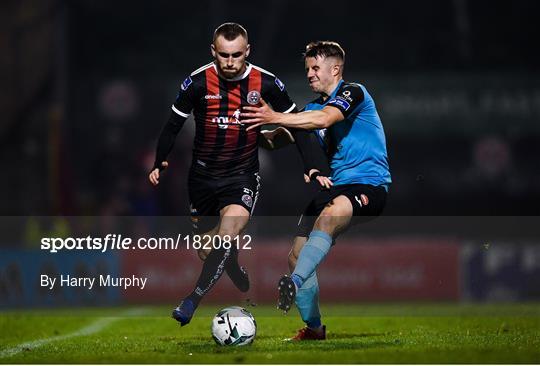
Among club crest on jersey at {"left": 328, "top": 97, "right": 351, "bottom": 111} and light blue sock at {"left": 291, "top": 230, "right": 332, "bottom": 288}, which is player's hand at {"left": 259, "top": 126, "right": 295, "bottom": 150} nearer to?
club crest on jersey at {"left": 328, "top": 97, "right": 351, "bottom": 111}

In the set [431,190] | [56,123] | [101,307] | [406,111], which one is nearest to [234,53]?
[101,307]

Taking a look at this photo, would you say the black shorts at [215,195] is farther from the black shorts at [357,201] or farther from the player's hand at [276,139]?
the black shorts at [357,201]

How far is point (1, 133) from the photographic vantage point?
21406mm

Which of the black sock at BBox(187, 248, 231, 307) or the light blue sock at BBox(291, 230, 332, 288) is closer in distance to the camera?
the light blue sock at BBox(291, 230, 332, 288)

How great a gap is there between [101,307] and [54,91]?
21.9 feet

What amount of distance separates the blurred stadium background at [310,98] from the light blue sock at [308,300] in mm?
7893

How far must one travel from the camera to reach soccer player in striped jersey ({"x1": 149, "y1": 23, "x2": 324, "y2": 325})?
9125 millimetres

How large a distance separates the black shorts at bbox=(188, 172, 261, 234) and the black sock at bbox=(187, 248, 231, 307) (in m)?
0.49

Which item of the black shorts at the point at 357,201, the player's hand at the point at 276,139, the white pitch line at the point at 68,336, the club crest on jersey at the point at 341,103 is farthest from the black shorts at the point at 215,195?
the white pitch line at the point at 68,336

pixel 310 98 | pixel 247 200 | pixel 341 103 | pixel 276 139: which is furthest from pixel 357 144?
pixel 310 98

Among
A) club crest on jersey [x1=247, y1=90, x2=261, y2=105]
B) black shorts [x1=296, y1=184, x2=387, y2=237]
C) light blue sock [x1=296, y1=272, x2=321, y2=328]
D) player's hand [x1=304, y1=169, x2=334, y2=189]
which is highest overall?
club crest on jersey [x1=247, y1=90, x2=261, y2=105]

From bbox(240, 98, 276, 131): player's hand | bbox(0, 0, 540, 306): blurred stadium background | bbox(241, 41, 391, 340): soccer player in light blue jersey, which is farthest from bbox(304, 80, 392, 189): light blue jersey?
bbox(0, 0, 540, 306): blurred stadium background

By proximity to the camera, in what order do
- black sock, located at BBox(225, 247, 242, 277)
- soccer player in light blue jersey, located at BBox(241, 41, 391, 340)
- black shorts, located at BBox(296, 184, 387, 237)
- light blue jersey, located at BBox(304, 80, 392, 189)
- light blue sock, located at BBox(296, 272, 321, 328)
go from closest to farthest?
light blue sock, located at BBox(296, 272, 321, 328) → soccer player in light blue jersey, located at BBox(241, 41, 391, 340) → black shorts, located at BBox(296, 184, 387, 237) → light blue jersey, located at BBox(304, 80, 392, 189) → black sock, located at BBox(225, 247, 242, 277)

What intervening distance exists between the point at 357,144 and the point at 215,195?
1.32 meters
